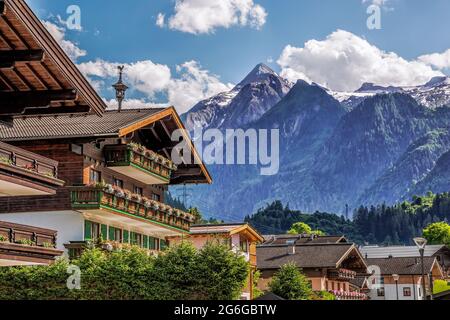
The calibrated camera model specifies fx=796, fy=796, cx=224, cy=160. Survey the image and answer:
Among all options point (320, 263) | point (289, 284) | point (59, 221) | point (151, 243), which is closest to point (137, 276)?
point (59, 221)

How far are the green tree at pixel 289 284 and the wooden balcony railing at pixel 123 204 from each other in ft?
37.3

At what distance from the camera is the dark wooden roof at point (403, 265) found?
93250 mm

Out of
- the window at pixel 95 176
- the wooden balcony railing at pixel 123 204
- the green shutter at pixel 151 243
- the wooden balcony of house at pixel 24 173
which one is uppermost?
the window at pixel 95 176

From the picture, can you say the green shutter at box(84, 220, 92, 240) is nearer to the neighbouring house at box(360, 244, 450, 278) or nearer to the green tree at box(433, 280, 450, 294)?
the green tree at box(433, 280, 450, 294)

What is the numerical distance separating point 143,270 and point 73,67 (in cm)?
1832

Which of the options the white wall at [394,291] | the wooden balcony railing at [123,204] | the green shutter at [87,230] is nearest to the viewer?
the wooden balcony railing at [123,204]

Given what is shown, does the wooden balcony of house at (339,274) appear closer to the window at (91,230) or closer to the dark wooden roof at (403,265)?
the dark wooden roof at (403,265)

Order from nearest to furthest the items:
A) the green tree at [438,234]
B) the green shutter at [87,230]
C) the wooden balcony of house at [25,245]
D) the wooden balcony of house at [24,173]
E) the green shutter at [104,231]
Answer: the wooden balcony of house at [24,173]
the wooden balcony of house at [25,245]
the green shutter at [87,230]
the green shutter at [104,231]
the green tree at [438,234]

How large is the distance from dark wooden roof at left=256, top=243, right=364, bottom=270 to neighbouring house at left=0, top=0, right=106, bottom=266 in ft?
149

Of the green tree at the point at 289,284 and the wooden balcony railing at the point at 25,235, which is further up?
the wooden balcony railing at the point at 25,235

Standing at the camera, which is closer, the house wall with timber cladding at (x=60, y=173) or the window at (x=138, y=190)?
the house wall with timber cladding at (x=60, y=173)

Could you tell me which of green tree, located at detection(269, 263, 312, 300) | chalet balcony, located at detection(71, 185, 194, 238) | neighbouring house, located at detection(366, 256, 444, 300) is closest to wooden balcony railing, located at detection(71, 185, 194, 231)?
chalet balcony, located at detection(71, 185, 194, 238)

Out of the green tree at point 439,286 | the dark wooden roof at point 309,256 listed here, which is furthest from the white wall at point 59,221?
the green tree at point 439,286
